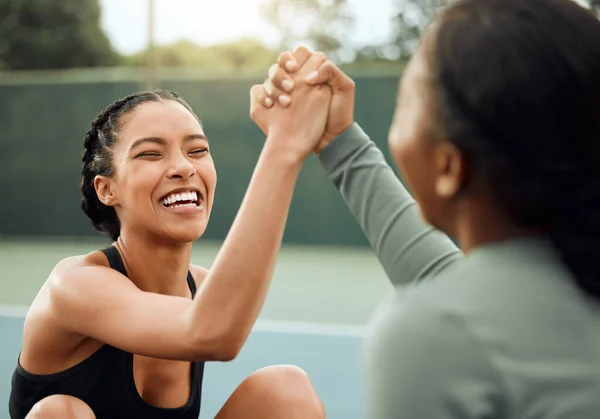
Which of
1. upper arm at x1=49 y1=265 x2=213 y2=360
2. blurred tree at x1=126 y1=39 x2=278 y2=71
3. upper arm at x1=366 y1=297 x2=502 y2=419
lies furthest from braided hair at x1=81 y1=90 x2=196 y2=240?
blurred tree at x1=126 y1=39 x2=278 y2=71

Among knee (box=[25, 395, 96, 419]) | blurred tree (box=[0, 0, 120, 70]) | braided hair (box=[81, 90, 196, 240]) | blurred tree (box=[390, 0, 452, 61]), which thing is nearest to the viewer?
knee (box=[25, 395, 96, 419])

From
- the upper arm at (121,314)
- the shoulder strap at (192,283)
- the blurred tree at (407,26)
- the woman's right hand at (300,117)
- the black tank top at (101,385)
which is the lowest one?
the blurred tree at (407,26)

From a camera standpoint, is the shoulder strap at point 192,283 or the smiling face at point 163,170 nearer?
the smiling face at point 163,170

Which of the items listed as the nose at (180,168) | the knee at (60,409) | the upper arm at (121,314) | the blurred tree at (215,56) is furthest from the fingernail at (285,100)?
the blurred tree at (215,56)

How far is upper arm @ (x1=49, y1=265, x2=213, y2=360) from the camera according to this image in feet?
5.26

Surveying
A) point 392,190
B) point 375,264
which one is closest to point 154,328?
point 392,190

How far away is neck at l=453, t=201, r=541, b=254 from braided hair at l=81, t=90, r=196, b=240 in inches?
50.5

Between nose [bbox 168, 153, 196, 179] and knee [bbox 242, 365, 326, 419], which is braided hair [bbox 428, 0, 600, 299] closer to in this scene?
nose [bbox 168, 153, 196, 179]

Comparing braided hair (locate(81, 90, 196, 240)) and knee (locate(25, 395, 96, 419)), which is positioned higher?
braided hair (locate(81, 90, 196, 240))

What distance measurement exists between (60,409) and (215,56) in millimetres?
35559

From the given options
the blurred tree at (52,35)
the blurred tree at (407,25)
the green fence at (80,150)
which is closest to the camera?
the green fence at (80,150)

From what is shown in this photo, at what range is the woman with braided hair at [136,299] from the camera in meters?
1.79

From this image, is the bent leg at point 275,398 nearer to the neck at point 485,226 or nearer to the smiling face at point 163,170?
the smiling face at point 163,170

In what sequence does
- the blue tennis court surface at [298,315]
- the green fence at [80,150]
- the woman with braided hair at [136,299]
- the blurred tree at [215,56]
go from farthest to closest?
the blurred tree at [215,56] → the green fence at [80,150] → the blue tennis court surface at [298,315] → the woman with braided hair at [136,299]
